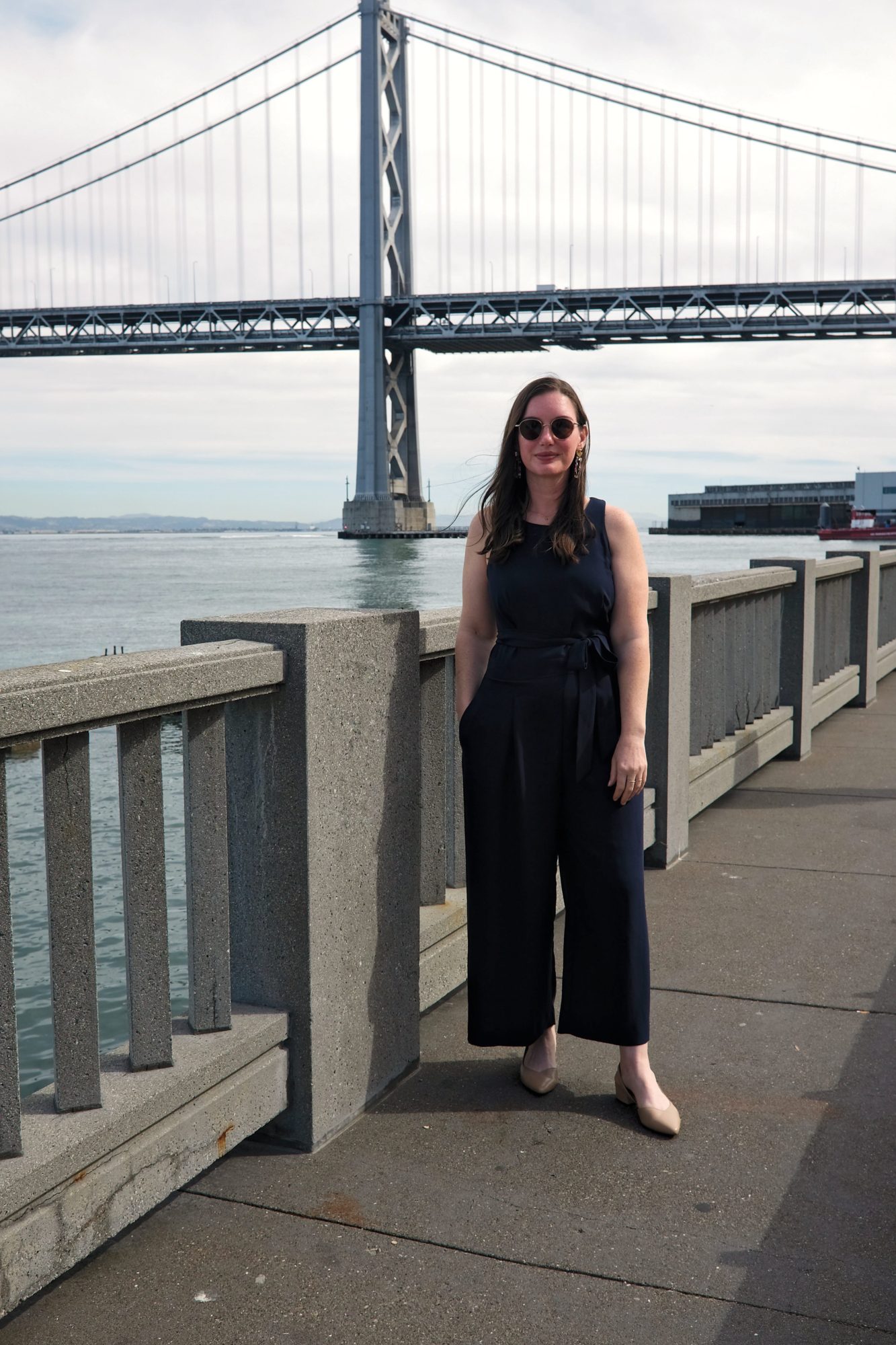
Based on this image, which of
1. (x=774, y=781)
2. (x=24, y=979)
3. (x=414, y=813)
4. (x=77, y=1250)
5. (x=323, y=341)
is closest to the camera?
(x=77, y=1250)

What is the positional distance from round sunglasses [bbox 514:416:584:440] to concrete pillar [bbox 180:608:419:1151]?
47 cm

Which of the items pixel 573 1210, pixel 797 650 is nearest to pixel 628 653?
pixel 573 1210

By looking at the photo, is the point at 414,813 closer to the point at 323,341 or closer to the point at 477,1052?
the point at 477,1052

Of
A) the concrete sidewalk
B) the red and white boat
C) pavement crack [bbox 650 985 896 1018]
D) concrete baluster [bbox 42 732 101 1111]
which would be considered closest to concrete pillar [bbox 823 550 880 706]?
the concrete sidewalk

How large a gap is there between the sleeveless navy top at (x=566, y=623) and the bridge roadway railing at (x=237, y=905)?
0.27m

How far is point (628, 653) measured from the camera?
9.04 feet

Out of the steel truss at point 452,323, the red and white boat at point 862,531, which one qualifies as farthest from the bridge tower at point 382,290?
the red and white boat at point 862,531

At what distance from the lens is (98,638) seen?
4172 cm

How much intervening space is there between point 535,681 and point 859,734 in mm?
5519

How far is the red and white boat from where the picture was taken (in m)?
113

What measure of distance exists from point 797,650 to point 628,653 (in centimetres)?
432

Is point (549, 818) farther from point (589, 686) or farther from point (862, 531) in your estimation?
point (862, 531)

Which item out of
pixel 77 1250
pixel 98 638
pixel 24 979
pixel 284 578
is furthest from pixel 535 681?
pixel 284 578

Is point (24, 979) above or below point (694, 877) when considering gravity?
below
